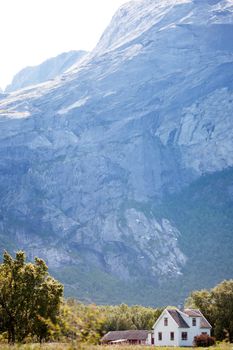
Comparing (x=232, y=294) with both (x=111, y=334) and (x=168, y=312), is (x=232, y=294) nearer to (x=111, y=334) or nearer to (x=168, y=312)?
(x=168, y=312)

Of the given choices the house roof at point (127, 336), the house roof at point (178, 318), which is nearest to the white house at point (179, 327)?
the house roof at point (178, 318)

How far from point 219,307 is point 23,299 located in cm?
7384

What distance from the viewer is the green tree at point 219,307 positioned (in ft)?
366

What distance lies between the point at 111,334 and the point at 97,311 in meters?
116

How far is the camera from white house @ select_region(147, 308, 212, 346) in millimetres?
109750

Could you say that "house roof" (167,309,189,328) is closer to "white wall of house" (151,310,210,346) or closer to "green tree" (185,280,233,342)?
"white wall of house" (151,310,210,346)

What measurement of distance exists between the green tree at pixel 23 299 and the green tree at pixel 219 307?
61581mm

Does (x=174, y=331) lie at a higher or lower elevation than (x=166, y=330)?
lower

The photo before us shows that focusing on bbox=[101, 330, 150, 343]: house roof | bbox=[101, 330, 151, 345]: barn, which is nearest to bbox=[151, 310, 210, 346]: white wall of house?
bbox=[101, 330, 151, 345]: barn

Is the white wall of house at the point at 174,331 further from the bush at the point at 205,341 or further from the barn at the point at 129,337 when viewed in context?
the bush at the point at 205,341

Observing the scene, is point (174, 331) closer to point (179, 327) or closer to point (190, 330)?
point (179, 327)

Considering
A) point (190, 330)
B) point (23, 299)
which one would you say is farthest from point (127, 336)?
point (23, 299)

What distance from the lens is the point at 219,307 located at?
11744 centimetres

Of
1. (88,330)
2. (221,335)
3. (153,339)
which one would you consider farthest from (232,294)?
(88,330)
